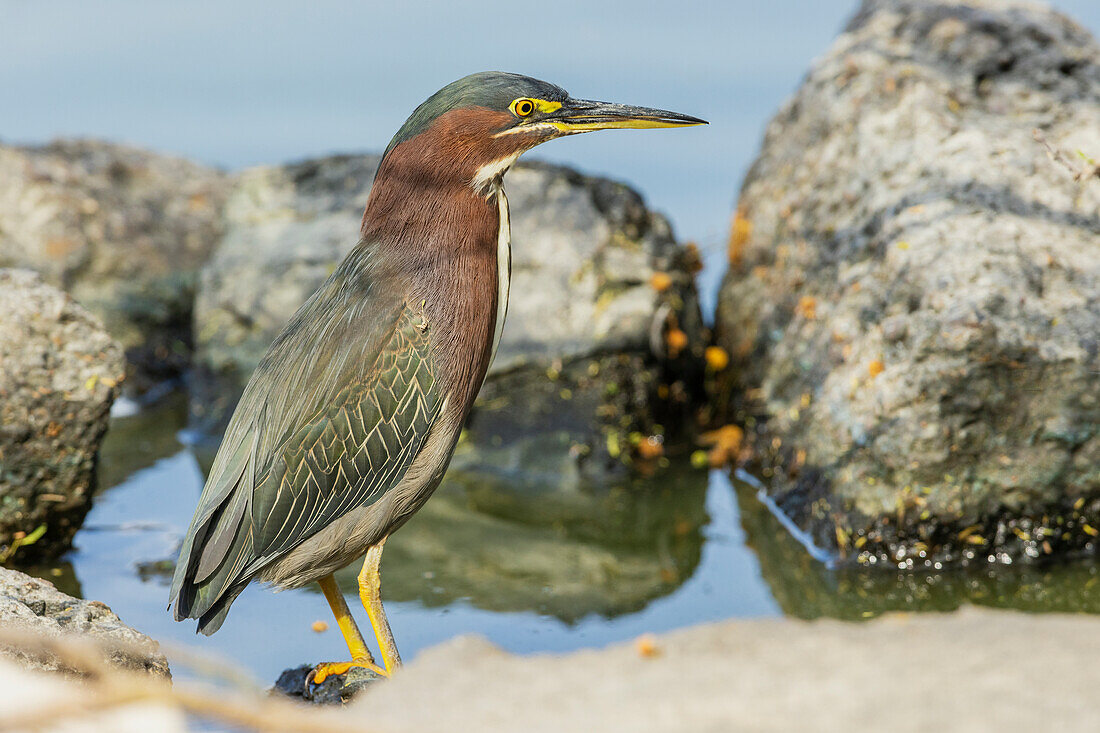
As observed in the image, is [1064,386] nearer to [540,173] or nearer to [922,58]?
[922,58]

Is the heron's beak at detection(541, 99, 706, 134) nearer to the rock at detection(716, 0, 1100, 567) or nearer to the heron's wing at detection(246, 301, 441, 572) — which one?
the heron's wing at detection(246, 301, 441, 572)

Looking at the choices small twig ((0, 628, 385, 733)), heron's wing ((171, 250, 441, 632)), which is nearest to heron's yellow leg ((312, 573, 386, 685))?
heron's wing ((171, 250, 441, 632))

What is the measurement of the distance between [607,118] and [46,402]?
2593 millimetres

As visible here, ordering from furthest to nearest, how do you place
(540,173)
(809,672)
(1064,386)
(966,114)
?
(540,173), (966,114), (1064,386), (809,672)

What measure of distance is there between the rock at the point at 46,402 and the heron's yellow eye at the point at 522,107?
2.23 metres

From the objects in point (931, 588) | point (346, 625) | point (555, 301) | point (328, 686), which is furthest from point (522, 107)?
point (555, 301)

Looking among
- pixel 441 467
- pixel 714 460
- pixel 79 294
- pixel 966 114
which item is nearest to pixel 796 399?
pixel 714 460

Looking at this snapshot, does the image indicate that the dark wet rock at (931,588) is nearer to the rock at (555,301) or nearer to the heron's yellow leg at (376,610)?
the rock at (555,301)

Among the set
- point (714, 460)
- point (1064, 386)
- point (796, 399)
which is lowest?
point (714, 460)

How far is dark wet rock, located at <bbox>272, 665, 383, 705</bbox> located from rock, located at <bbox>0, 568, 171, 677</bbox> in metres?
0.38

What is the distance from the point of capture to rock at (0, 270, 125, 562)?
4.19 meters

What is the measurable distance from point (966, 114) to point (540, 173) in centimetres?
241

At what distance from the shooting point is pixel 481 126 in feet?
10.2

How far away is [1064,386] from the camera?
4.22 m
